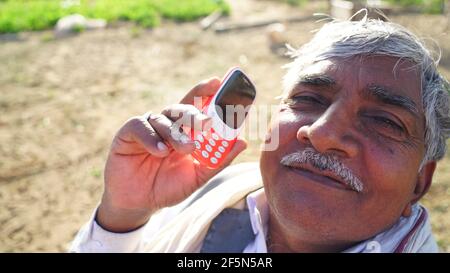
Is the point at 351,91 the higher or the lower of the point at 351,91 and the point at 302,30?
the higher

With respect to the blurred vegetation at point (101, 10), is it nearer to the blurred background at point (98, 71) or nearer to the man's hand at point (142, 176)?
the blurred background at point (98, 71)

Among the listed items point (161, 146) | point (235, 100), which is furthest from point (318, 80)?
point (161, 146)

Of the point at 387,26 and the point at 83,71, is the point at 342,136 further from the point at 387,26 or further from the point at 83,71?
the point at 83,71

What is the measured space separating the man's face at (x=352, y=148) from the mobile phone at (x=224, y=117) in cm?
17

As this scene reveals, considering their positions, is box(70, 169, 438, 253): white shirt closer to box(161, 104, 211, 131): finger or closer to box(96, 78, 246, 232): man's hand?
box(96, 78, 246, 232): man's hand

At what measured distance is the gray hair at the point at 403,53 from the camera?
2.10 m

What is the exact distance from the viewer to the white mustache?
1891 mm

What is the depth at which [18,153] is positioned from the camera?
4.94 meters

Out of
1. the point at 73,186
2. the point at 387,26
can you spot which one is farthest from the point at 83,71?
the point at 387,26

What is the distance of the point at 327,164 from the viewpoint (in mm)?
1912

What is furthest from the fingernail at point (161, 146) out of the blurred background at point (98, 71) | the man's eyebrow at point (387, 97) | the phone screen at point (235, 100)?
the blurred background at point (98, 71)

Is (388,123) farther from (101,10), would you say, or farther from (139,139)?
(101,10)

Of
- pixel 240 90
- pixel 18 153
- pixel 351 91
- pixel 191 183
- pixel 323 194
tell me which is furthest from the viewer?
pixel 18 153
